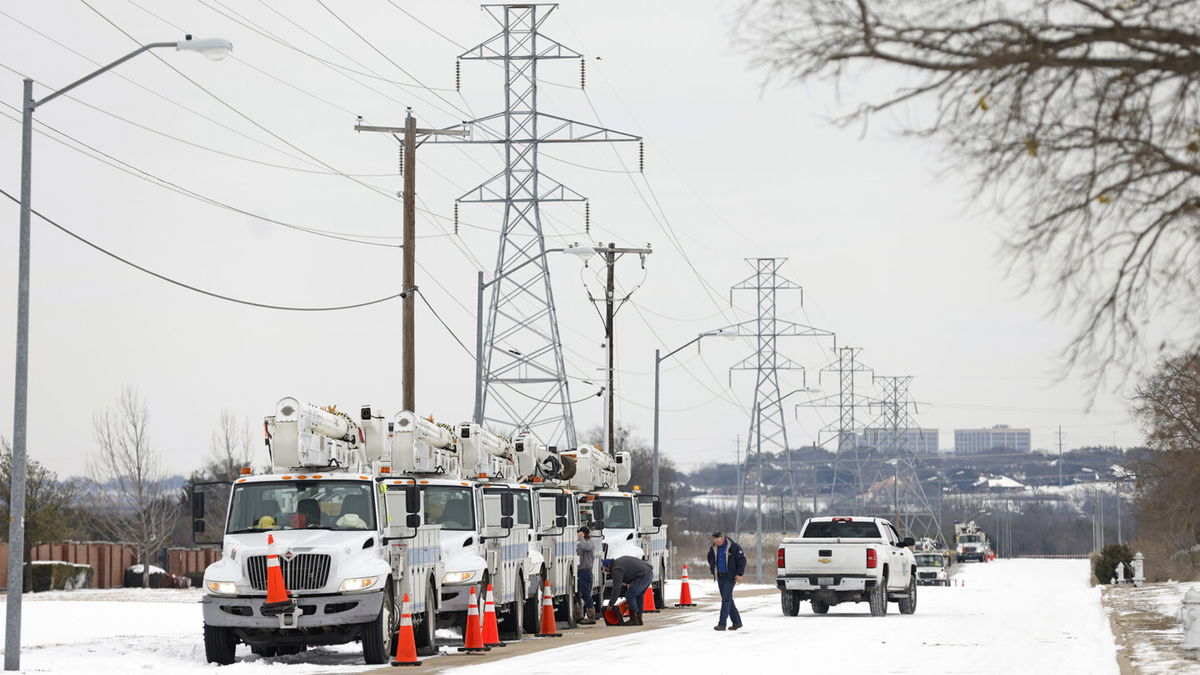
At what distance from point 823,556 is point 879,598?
5.13 ft

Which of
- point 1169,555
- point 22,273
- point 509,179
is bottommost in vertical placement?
point 1169,555

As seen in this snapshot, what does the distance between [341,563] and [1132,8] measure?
44.5ft

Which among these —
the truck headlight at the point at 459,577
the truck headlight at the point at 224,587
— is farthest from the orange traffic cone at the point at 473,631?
the truck headlight at the point at 224,587

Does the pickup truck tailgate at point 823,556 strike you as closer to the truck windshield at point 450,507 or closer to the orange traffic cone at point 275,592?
the truck windshield at point 450,507

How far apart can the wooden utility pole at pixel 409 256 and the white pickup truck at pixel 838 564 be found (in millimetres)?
8295

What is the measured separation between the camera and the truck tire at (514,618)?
29422mm

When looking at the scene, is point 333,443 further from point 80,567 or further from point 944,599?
point 80,567

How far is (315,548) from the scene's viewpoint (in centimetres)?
2273

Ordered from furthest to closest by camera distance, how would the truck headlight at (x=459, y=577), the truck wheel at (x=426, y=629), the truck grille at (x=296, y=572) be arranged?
the truck headlight at (x=459, y=577) < the truck wheel at (x=426, y=629) < the truck grille at (x=296, y=572)

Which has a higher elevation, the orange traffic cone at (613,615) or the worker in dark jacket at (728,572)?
the worker in dark jacket at (728,572)

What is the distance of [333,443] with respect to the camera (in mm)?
24750

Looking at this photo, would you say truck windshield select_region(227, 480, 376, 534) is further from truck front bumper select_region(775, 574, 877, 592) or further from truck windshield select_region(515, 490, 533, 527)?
truck front bumper select_region(775, 574, 877, 592)

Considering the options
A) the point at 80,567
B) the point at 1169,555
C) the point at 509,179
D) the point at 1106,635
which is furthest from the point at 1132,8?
the point at 1169,555

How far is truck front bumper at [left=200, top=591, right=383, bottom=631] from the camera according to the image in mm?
22516
